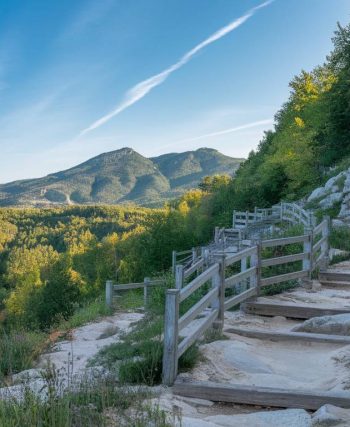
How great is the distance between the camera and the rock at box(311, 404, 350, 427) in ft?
14.4

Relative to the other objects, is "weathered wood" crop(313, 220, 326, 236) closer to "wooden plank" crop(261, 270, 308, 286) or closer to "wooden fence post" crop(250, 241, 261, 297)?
"wooden plank" crop(261, 270, 308, 286)

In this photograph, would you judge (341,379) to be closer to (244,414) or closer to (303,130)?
(244,414)

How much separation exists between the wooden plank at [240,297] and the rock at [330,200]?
17217mm

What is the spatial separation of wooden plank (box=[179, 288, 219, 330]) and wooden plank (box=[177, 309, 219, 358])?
211 millimetres

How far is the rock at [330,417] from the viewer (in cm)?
440

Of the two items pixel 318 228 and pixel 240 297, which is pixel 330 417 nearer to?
pixel 240 297

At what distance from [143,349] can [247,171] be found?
51.3 m

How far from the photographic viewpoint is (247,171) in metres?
56.3

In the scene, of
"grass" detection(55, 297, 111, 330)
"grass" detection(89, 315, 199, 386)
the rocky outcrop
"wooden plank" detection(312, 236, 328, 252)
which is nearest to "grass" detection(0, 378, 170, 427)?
"grass" detection(89, 315, 199, 386)

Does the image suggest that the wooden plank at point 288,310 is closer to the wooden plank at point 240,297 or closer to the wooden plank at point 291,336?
the wooden plank at point 240,297

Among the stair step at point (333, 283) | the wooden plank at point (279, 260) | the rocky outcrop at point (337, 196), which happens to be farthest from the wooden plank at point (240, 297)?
the rocky outcrop at point (337, 196)

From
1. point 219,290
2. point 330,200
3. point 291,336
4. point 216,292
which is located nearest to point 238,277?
point 219,290

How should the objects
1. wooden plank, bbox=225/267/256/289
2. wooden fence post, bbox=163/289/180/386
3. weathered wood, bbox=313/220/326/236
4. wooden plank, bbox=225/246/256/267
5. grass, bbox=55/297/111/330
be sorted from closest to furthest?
wooden fence post, bbox=163/289/180/386 < wooden plank, bbox=225/267/256/289 < wooden plank, bbox=225/246/256/267 < weathered wood, bbox=313/220/326/236 < grass, bbox=55/297/111/330

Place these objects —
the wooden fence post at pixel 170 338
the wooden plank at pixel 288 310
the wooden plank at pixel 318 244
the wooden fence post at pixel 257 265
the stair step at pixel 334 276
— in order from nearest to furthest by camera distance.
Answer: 1. the wooden fence post at pixel 170 338
2. the wooden plank at pixel 288 310
3. the wooden fence post at pixel 257 265
4. the stair step at pixel 334 276
5. the wooden plank at pixel 318 244
